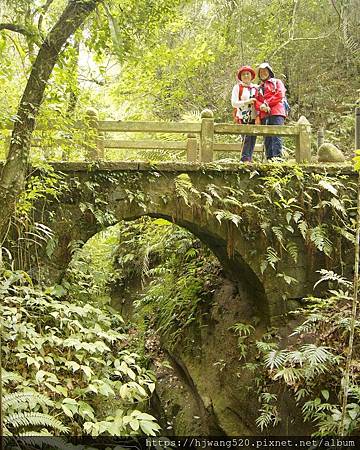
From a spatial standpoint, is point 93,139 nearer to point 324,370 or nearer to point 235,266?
point 235,266

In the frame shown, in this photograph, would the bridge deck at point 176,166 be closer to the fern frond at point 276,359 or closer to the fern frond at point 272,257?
the fern frond at point 272,257

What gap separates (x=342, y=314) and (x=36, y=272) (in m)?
4.05

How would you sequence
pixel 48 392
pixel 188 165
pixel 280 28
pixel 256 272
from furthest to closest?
pixel 280 28, pixel 256 272, pixel 188 165, pixel 48 392

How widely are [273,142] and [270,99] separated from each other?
0.74m

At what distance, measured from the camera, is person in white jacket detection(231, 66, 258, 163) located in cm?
825

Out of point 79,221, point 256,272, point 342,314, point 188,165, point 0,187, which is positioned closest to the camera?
point 0,187

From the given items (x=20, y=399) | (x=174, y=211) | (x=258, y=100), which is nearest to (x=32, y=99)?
(x=174, y=211)

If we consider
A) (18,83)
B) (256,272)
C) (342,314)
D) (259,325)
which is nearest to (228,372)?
(259,325)

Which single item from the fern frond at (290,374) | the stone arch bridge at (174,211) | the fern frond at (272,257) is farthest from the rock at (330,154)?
the fern frond at (290,374)

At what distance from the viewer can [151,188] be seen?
7156 millimetres

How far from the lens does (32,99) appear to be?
17.6ft

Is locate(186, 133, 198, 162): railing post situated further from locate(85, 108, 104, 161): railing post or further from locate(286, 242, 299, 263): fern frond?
locate(286, 242, 299, 263): fern frond

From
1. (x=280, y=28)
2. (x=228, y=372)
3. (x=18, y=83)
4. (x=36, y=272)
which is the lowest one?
(x=228, y=372)

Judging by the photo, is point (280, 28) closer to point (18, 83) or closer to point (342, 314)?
point (18, 83)
